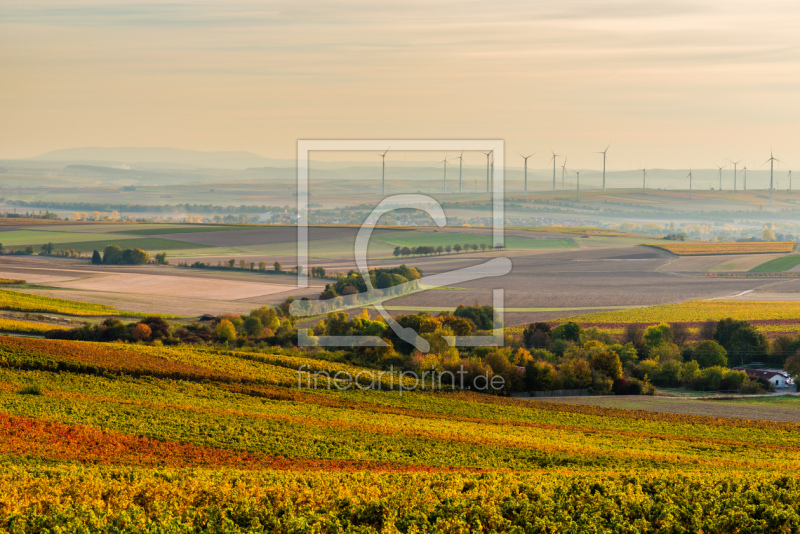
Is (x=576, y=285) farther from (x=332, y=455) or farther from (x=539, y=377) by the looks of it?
(x=332, y=455)

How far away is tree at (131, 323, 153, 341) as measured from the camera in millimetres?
55344

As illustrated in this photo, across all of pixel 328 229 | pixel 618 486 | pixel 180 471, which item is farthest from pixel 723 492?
pixel 328 229

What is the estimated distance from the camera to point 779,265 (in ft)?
372

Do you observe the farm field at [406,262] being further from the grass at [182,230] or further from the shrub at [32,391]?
the shrub at [32,391]

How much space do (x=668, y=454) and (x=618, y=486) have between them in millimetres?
9629

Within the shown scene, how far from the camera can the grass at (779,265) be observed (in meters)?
110

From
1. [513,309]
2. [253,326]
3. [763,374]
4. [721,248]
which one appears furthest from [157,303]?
[721,248]

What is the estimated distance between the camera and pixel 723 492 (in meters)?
18.5

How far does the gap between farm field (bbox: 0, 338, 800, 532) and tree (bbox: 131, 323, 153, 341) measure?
28.0 ft

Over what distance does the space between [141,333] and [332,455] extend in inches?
1358

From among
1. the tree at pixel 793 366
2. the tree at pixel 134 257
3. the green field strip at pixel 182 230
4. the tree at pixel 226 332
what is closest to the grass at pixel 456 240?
the green field strip at pixel 182 230

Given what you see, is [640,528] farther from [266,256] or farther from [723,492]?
[266,256]

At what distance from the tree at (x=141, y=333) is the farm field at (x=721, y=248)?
313 feet

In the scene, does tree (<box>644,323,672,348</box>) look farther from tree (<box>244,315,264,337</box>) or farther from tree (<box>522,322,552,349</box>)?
tree (<box>244,315,264,337</box>)
